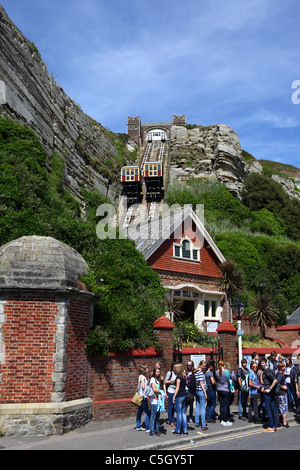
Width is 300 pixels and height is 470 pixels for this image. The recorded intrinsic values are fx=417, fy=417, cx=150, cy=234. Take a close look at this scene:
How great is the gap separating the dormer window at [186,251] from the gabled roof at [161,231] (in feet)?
3.10

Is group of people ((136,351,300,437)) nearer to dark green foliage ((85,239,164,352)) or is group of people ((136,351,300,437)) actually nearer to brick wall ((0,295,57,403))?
dark green foliage ((85,239,164,352))

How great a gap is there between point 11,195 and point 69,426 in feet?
36.7

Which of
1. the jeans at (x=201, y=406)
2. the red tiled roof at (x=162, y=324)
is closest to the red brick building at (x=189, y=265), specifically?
the red tiled roof at (x=162, y=324)

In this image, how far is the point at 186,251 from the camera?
86.6ft

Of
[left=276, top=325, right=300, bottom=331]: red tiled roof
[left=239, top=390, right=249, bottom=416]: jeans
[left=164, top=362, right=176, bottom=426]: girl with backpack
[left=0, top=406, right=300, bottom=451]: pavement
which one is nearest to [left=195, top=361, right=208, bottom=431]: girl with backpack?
[left=0, top=406, right=300, bottom=451]: pavement

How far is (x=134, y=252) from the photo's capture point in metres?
18.6

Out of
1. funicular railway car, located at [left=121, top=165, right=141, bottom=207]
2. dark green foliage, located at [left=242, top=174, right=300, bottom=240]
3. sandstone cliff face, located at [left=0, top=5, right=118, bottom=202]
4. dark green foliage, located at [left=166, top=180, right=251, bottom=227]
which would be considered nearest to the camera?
sandstone cliff face, located at [left=0, top=5, right=118, bottom=202]

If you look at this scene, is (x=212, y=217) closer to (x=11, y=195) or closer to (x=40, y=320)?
(x=11, y=195)

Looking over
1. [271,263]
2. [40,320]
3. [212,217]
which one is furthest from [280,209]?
[40,320]

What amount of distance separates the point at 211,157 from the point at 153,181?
1541cm

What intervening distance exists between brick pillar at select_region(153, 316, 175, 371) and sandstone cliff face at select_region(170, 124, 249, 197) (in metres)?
50.2

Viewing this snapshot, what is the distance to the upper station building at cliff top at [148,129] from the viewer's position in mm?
94625

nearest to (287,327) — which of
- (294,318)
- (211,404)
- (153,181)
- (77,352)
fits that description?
(294,318)

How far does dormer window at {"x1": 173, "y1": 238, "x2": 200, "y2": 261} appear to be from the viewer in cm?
2570
